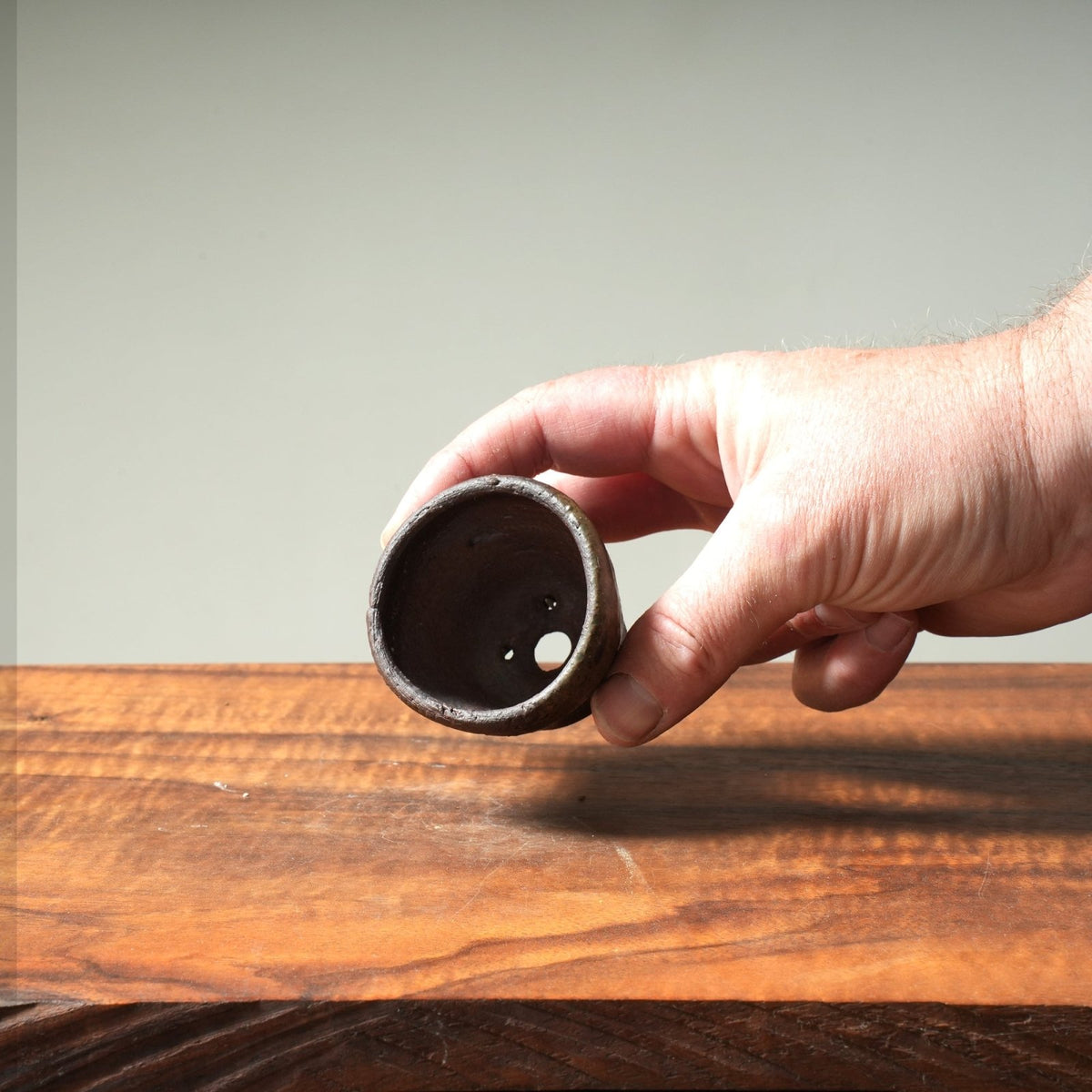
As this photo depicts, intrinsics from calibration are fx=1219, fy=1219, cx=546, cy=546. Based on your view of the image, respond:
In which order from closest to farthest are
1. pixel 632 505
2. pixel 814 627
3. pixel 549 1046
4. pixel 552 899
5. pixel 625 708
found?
1. pixel 549 1046
2. pixel 552 899
3. pixel 625 708
4. pixel 814 627
5. pixel 632 505

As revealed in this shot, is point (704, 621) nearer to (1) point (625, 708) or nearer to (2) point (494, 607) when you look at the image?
(1) point (625, 708)

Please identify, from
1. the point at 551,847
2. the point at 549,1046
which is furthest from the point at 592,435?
the point at 549,1046

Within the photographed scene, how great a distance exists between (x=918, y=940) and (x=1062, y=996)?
87mm

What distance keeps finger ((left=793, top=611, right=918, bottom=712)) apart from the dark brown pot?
0.22 metres

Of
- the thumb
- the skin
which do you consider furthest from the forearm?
the thumb

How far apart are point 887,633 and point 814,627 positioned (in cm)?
11

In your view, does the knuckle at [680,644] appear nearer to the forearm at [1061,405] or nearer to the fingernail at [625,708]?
the fingernail at [625,708]

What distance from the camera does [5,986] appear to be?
71 cm

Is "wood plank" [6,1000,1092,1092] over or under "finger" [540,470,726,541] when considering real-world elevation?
under

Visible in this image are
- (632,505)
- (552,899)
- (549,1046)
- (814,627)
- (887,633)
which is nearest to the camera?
(549,1046)

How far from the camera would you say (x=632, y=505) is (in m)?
1.28

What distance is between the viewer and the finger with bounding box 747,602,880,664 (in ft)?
3.66

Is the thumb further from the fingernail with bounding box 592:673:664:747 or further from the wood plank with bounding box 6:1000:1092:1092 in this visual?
the wood plank with bounding box 6:1000:1092:1092

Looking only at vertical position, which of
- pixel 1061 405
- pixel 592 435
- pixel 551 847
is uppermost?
pixel 1061 405
